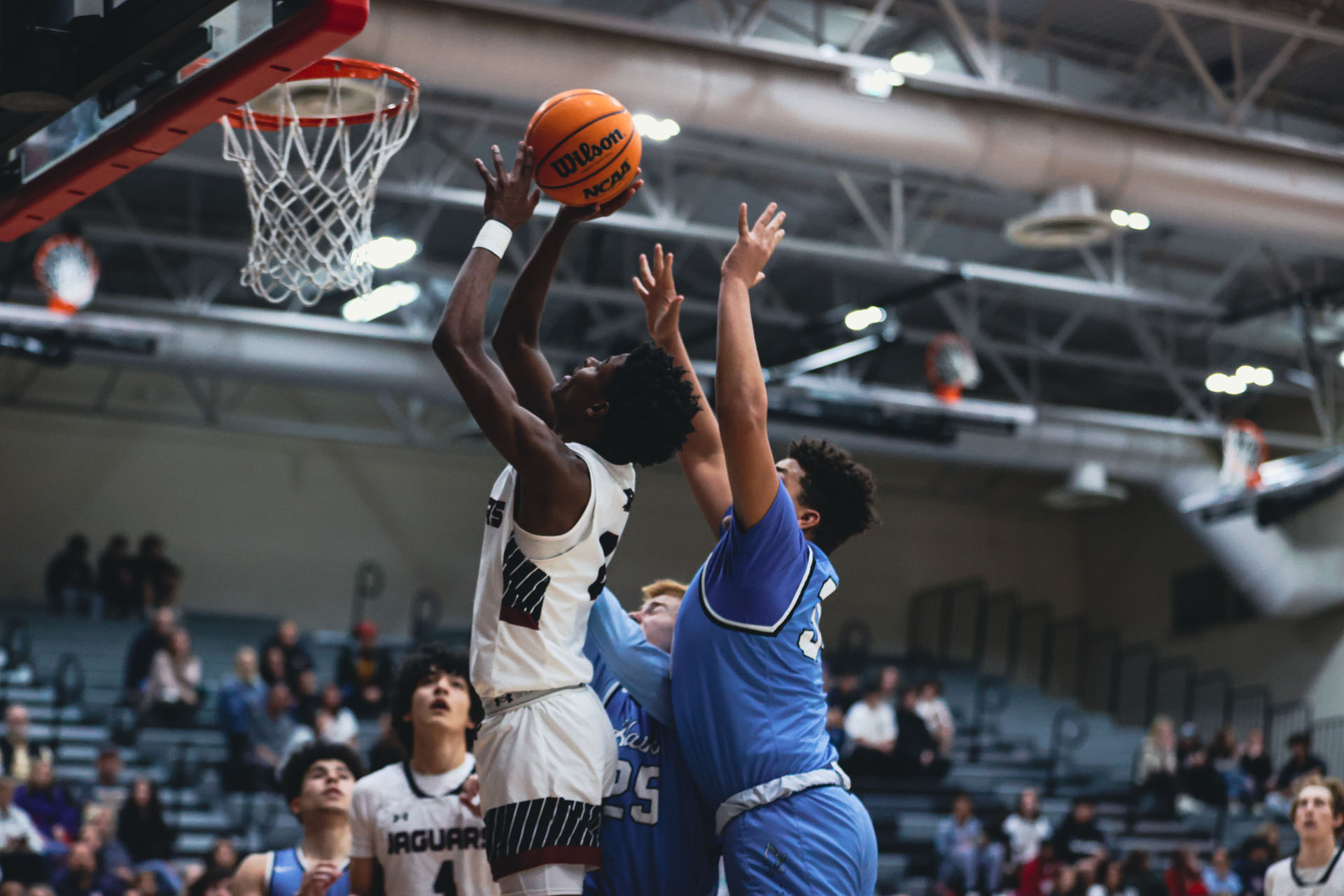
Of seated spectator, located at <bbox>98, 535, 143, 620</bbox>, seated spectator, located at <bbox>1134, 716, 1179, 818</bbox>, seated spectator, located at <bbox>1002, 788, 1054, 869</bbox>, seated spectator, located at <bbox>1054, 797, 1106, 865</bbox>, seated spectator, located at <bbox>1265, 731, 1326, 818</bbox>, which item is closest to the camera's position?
seated spectator, located at <bbox>1054, 797, 1106, 865</bbox>

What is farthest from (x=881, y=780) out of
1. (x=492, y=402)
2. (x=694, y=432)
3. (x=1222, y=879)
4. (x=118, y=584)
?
(x=492, y=402)

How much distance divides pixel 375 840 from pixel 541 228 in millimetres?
10799

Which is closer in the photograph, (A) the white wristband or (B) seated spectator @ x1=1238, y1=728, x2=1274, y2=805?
(A) the white wristband

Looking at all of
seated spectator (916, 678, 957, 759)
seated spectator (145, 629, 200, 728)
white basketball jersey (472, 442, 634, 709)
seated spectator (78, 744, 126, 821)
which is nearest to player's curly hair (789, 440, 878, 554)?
white basketball jersey (472, 442, 634, 709)

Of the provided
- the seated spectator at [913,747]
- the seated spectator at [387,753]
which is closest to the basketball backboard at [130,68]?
the seated spectator at [387,753]

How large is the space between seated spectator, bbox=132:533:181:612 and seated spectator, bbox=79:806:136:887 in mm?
6393

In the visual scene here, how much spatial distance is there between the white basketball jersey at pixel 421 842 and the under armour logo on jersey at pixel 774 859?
1.13 meters

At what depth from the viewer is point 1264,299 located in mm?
17391

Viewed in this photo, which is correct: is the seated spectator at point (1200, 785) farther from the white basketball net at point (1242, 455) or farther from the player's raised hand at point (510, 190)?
the player's raised hand at point (510, 190)

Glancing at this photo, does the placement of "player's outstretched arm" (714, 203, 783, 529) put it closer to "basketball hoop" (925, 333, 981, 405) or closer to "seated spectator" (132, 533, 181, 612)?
"basketball hoop" (925, 333, 981, 405)

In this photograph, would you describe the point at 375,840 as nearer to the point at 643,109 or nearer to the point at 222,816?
the point at 643,109

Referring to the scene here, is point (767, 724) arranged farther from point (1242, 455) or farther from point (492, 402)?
point (1242, 455)

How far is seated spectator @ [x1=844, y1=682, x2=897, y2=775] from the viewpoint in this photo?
1527 centimetres

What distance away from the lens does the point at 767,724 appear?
3.90 m
